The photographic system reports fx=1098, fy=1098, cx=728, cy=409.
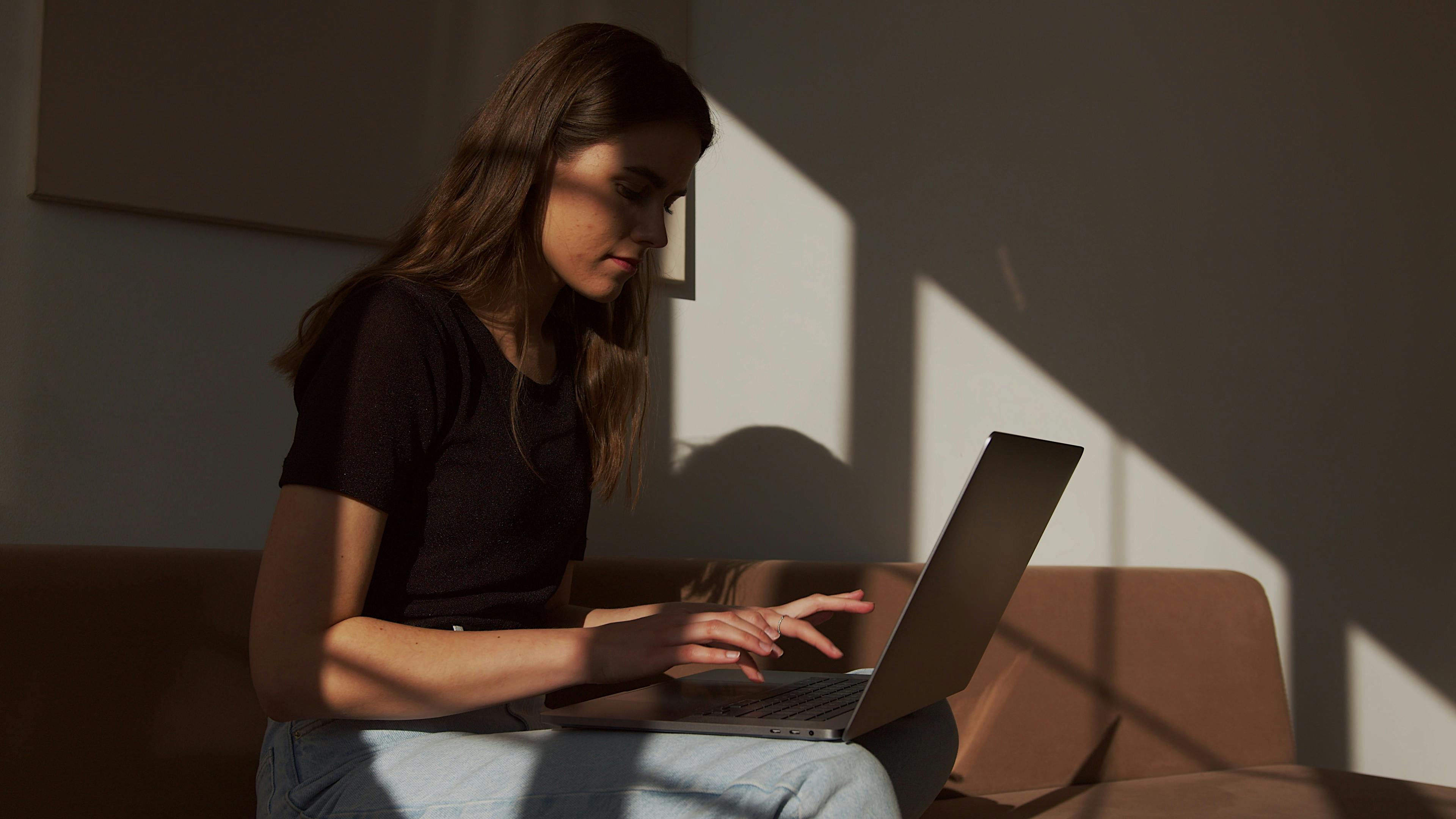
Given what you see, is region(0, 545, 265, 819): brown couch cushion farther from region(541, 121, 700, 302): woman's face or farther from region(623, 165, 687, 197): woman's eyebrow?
region(623, 165, 687, 197): woman's eyebrow

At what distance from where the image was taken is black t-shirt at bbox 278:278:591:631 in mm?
1040

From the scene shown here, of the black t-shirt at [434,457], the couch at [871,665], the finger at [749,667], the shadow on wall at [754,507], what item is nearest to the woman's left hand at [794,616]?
the finger at [749,667]

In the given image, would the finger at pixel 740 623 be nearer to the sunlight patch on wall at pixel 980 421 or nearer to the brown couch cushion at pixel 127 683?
the brown couch cushion at pixel 127 683

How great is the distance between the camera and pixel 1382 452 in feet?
9.10

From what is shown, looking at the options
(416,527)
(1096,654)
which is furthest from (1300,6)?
(416,527)

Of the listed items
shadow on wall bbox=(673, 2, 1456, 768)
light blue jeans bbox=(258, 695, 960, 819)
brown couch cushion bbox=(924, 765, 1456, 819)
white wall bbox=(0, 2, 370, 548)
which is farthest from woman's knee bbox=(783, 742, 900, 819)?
shadow on wall bbox=(673, 2, 1456, 768)

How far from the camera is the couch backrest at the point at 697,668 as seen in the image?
131cm

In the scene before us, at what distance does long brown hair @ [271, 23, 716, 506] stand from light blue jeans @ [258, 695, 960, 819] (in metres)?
0.37

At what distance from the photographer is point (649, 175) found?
133 centimetres

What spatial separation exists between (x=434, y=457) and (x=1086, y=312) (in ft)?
5.93

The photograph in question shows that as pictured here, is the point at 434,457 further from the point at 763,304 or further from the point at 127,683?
the point at 763,304

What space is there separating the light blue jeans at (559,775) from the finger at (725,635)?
79 millimetres

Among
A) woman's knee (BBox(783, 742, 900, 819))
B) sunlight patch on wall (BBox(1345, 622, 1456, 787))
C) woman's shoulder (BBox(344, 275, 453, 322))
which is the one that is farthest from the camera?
sunlight patch on wall (BBox(1345, 622, 1456, 787))

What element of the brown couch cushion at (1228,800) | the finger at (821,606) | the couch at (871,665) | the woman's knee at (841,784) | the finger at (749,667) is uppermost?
the finger at (821,606)
